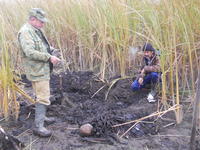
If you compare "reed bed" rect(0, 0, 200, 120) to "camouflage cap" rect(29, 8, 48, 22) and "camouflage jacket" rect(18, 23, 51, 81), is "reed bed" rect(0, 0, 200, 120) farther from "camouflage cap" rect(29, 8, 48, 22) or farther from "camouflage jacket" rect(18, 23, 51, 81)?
"camouflage cap" rect(29, 8, 48, 22)

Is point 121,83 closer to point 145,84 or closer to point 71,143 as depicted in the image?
point 145,84

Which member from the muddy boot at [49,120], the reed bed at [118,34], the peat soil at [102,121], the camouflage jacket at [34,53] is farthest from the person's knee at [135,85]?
the camouflage jacket at [34,53]

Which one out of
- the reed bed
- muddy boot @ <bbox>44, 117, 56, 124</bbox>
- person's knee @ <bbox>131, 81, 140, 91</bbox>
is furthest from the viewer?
person's knee @ <bbox>131, 81, 140, 91</bbox>

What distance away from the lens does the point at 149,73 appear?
12.2ft

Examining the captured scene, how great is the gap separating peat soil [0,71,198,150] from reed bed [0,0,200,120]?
0.24m

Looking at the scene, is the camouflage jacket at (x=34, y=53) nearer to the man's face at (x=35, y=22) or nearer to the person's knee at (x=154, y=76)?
the man's face at (x=35, y=22)

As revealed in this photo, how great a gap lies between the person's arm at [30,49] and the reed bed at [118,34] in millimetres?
226

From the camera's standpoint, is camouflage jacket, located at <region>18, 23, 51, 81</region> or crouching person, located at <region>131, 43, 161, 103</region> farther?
crouching person, located at <region>131, 43, 161, 103</region>

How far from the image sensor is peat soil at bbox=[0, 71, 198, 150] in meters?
2.71

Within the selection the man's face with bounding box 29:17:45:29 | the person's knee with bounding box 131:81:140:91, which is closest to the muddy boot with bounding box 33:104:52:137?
the man's face with bounding box 29:17:45:29

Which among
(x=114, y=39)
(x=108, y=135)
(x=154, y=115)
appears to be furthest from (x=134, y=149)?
(x=114, y=39)

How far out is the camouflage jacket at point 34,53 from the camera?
2842mm

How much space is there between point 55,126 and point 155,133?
98 cm

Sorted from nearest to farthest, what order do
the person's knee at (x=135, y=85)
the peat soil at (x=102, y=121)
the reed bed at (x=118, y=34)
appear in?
the peat soil at (x=102, y=121)
the reed bed at (x=118, y=34)
the person's knee at (x=135, y=85)
